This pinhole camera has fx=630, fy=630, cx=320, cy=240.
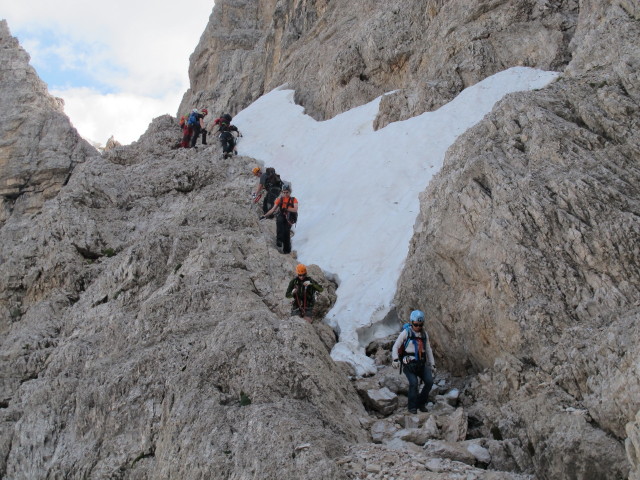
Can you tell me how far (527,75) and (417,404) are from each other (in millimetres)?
17119

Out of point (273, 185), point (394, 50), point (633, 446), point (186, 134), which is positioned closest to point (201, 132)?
point (186, 134)

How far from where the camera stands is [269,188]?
72.5 feet

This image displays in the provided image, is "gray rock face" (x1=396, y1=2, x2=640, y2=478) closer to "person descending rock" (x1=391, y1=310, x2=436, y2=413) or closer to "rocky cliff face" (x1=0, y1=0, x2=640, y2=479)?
"rocky cliff face" (x1=0, y1=0, x2=640, y2=479)

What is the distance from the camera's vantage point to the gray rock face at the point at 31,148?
36281 millimetres

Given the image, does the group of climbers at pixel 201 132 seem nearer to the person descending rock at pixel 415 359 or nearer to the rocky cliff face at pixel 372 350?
the rocky cliff face at pixel 372 350

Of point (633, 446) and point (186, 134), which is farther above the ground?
point (186, 134)

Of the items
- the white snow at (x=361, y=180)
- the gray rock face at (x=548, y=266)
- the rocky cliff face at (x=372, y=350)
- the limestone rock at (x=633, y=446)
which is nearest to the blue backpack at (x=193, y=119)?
the white snow at (x=361, y=180)

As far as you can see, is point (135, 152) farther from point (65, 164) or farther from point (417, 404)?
point (417, 404)

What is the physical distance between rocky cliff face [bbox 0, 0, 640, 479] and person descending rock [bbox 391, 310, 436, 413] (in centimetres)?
45

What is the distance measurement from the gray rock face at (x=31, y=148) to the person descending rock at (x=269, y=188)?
60.3ft

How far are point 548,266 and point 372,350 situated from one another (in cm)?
462

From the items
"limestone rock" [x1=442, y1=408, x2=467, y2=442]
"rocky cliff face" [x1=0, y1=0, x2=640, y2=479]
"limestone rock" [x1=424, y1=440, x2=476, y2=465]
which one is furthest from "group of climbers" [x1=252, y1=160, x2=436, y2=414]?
"limestone rock" [x1=424, y1=440, x2=476, y2=465]

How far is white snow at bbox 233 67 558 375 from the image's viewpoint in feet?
54.4

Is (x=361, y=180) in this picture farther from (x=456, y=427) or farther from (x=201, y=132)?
(x=456, y=427)
